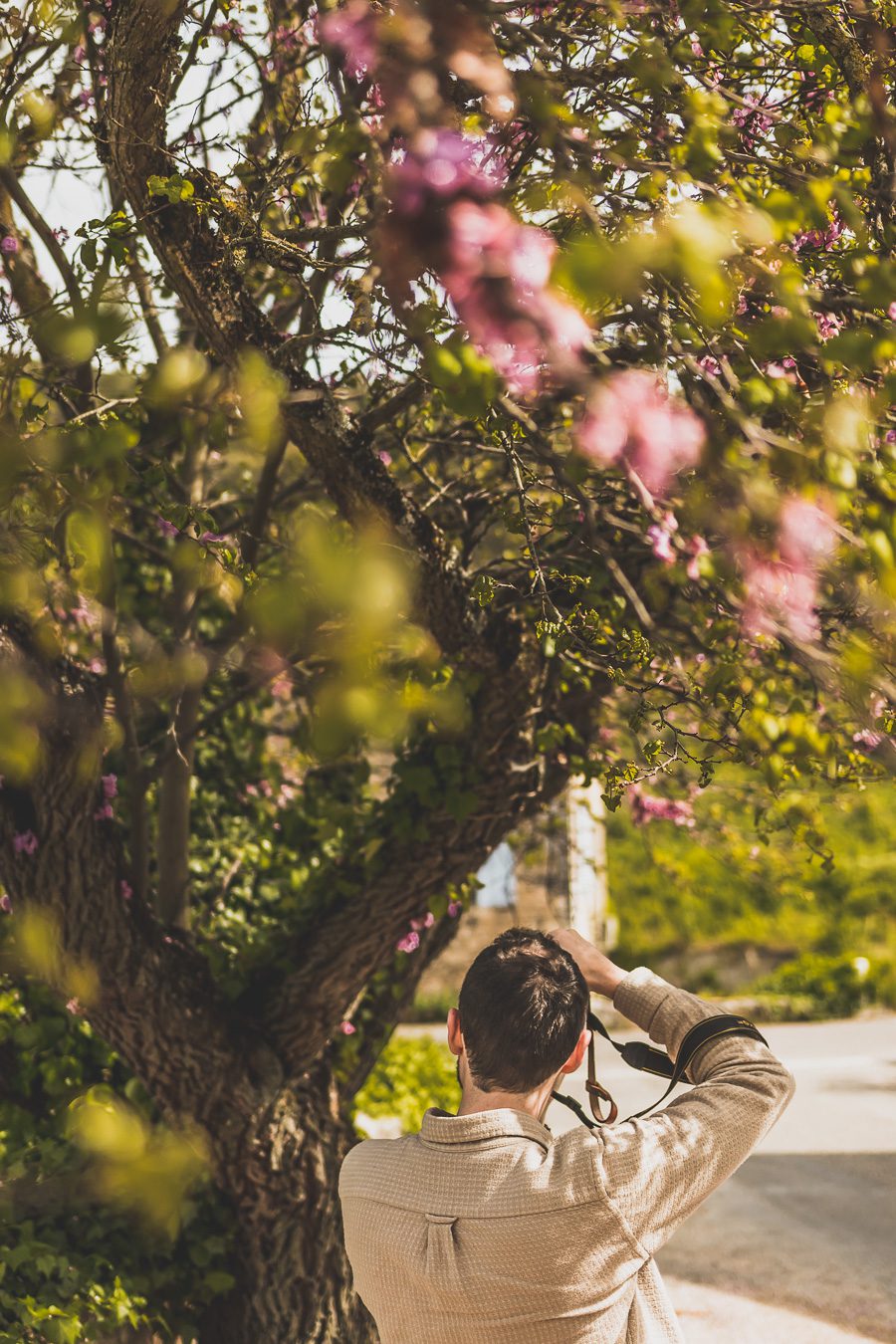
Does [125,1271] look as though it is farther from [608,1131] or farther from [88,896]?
[608,1131]

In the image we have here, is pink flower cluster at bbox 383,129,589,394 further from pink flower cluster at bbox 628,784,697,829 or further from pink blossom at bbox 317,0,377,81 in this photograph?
pink flower cluster at bbox 628,784,697,829

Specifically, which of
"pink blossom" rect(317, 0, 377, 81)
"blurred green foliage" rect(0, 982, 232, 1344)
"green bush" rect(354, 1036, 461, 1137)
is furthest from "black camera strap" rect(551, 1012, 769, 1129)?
"green bush" rect(354, 1036, 461, 1137)

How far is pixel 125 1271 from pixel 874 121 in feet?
12.2

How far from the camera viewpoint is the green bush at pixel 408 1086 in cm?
657

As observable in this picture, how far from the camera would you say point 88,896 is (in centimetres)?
342

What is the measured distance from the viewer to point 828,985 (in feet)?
44.5

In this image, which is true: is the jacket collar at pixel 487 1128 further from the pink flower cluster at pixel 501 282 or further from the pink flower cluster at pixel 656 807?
the pink flower cluster at pixel 656 807

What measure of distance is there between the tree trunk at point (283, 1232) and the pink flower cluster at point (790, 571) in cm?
275

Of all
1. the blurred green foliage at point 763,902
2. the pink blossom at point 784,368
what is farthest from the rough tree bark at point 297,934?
the blurred green foliage at point 763,902

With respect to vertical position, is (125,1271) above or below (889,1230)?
above

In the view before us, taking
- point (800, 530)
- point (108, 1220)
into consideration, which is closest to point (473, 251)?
point (800, 530)

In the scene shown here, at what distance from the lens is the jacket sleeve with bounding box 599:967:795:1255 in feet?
5.41

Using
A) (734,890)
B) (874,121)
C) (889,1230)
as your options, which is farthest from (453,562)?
(734,890)

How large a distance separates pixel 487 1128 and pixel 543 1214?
15 centimetres
